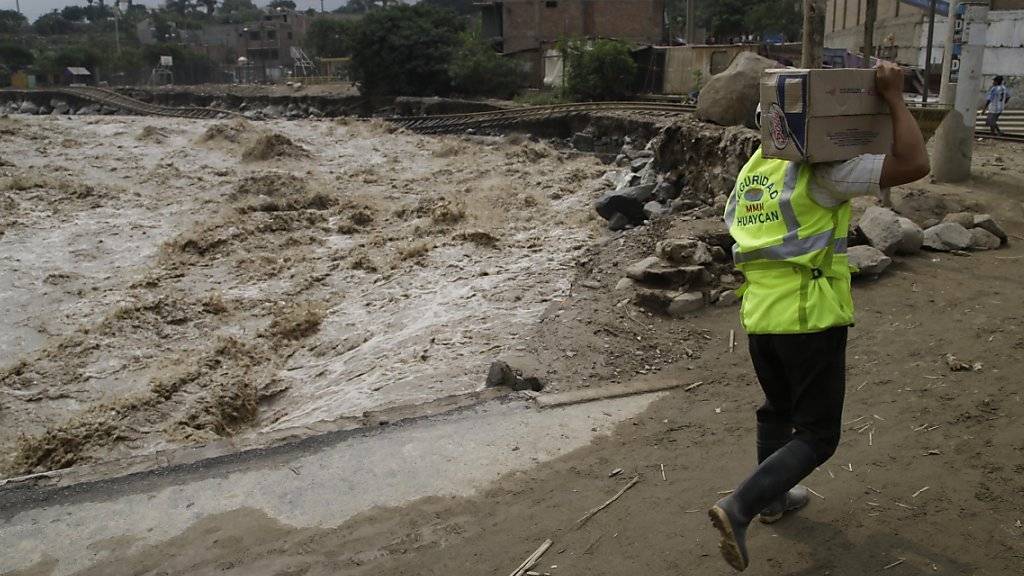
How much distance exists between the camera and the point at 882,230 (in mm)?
7047

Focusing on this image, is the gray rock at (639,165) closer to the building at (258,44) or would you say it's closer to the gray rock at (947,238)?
the gray rock at (947,238)

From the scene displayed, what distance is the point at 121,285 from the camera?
37.0ft

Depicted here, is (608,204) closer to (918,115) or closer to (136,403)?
(918,115)

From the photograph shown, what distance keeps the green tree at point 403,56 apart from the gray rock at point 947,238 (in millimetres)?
26173

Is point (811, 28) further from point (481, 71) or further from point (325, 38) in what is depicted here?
point (325, 38)

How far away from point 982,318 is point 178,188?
16488mm

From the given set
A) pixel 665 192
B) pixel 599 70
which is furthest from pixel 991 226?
pixel 599 70

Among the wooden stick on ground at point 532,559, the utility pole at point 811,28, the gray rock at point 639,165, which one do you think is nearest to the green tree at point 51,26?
the gray rock at point 639,165

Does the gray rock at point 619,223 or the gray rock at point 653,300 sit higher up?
the gray rock at point 653,300

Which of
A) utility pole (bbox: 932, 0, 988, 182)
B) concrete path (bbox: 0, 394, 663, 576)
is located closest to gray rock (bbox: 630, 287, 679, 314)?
concrete path (bbox: 0, 394, 663, 576)

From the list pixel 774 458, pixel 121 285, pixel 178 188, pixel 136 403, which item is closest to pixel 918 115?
pixel 774 458

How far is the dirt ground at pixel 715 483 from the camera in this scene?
Result: 3.08 meters

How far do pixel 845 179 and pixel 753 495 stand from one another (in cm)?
110

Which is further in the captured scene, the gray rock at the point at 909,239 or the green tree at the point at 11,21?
the green tree at the point at 11,21
